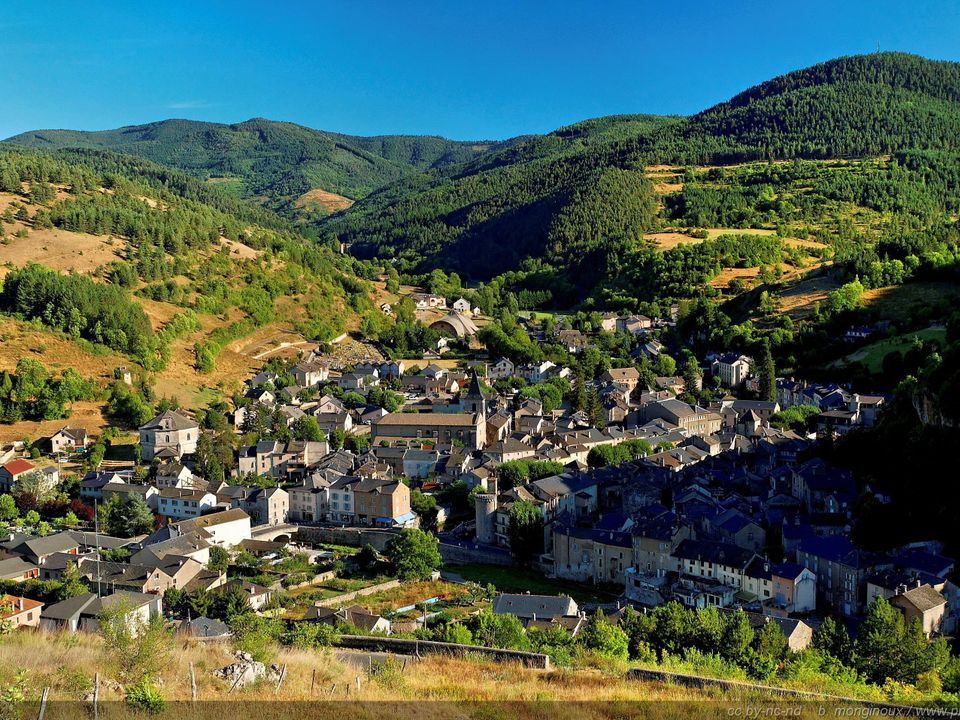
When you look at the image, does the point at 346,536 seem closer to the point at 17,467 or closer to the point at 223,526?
the point at 223,526

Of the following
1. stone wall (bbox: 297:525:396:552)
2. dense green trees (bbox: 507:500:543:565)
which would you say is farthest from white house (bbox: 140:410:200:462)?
dense green trees (bbox: 507:500:543:565)

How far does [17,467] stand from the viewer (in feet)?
126

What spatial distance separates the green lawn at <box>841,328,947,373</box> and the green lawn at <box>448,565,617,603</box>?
104 ft

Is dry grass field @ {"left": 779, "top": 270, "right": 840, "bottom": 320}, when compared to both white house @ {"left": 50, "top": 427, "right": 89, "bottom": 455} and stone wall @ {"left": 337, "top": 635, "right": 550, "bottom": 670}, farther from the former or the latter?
stone wall @ {"left": 337, "top": 635, "right": 550, "bottom": 670}

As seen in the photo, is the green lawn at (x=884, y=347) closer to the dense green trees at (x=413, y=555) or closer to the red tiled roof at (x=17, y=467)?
the dense green trees at (x=413, y=555)

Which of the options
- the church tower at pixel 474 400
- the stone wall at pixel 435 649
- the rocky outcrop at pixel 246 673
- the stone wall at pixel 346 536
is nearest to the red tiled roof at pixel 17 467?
the stone wall at pixel 346 536

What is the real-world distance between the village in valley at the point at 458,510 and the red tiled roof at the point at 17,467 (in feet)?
0.63

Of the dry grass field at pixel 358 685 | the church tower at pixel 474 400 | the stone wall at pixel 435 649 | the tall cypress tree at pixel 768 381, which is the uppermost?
the tall cypress tree at pixel 768 381

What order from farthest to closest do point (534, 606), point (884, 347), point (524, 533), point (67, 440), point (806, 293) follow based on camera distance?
1. point (806, 293)
2. point (884, 347)
3. point (67, 440)
4. point (524, 533)
5. point (534, 606)

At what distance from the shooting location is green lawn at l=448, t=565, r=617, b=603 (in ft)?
93.8

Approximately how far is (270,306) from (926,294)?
47.8 metres

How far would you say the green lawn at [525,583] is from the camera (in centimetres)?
2858

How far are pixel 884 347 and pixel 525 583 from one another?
37.2 metres

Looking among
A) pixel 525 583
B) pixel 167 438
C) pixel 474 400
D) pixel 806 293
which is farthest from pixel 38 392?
pixel 806 293
